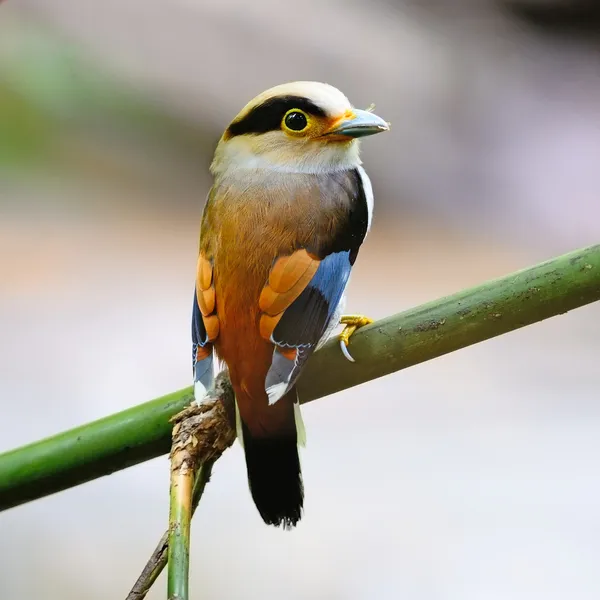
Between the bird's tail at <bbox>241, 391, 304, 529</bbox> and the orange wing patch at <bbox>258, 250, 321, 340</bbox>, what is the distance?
8 centimetres

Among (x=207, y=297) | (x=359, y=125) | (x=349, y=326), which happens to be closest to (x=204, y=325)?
(x=207, y=297)

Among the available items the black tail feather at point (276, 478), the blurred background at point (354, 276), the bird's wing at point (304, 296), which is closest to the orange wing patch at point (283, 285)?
the bird's wing at point (304, 296)

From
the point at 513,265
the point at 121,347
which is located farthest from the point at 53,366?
the point at 513,265

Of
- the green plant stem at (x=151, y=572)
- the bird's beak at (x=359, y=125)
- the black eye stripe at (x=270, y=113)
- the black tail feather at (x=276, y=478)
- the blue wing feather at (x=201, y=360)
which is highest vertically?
the black eye stripe at (x=270, y=113)

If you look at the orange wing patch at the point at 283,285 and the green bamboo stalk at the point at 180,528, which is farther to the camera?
the orange wing patch at the point at 283,285

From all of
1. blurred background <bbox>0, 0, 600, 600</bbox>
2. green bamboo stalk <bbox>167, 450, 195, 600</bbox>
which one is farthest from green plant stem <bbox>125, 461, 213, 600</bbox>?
blurred background <bbox>0, 0, 600, 600</bbox>

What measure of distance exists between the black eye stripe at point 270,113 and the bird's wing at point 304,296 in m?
0.09

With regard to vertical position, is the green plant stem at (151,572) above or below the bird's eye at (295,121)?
below

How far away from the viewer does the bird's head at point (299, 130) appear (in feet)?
2.77

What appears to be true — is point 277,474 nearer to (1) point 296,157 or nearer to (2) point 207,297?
(2) point 207,297

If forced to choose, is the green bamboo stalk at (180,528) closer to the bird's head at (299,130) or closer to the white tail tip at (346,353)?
the white tail tip at (346,353)

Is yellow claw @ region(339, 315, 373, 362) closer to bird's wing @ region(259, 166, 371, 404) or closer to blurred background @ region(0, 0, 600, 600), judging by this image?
bird's wing @ region(259, 166, 371, 404)

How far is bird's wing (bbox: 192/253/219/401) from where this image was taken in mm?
792

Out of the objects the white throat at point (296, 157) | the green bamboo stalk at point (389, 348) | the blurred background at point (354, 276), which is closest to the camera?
the green bamboo stalk at point (389, 348)
